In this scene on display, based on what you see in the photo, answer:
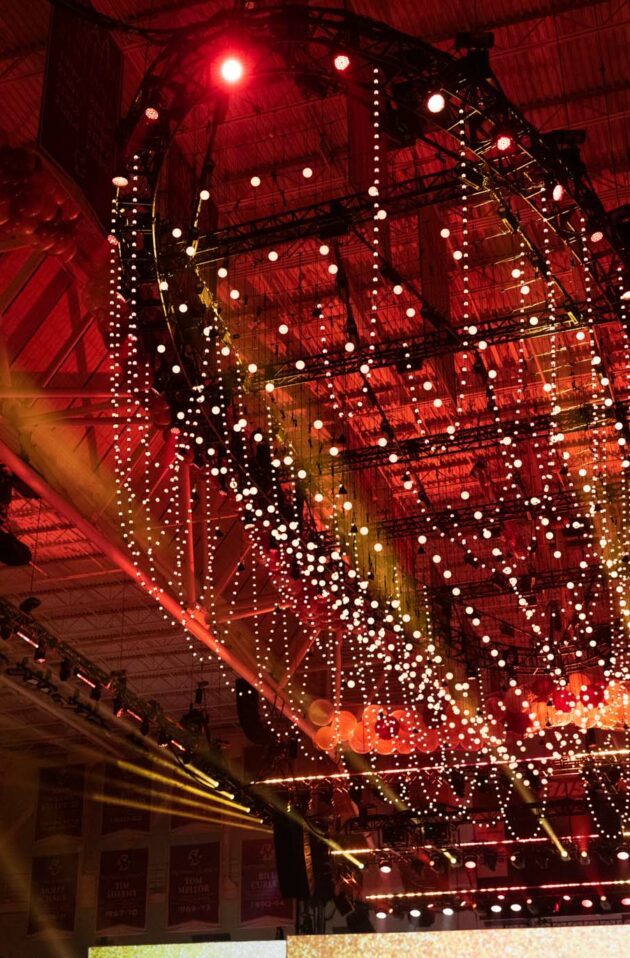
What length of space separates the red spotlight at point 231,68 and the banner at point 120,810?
17.4 metres

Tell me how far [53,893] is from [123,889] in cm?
148

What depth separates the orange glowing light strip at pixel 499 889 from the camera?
1549 cm

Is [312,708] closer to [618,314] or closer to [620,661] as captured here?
[620,661]

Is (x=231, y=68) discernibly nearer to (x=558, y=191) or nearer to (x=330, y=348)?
(x=558, y=191)

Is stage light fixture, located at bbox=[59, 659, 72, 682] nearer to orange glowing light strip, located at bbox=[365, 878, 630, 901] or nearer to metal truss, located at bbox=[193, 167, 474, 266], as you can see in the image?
metal truss, located at bbox=[193, 167, 474, 266]

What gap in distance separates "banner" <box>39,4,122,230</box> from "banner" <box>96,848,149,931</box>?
53.4 feet

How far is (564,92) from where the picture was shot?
29.5 ft

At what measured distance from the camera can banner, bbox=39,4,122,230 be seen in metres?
6.62

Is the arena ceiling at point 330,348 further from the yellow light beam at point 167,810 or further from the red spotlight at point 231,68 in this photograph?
the yellow light beam at point 167,810

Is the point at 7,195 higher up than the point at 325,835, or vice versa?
the point at 7,195

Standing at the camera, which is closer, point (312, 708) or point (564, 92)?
point (564, 92)

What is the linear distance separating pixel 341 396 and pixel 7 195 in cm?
656

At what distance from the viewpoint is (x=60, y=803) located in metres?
21.8

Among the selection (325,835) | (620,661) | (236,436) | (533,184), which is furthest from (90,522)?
(325,835)
